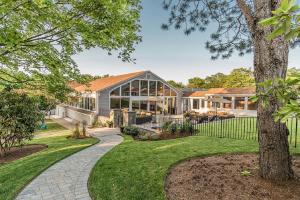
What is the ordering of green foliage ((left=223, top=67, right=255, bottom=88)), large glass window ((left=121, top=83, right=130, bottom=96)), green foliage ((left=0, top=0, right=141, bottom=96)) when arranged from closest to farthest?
green foliage ((left=0, top=0, right=141, bottom=96)) → large glass window ((left=121, top=83, right=130, bottom=96)) → green foliage ((left=223, top=67, right=255, bottom=88))

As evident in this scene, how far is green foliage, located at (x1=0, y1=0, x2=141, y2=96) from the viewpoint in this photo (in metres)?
5.47

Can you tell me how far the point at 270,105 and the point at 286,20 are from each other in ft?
10.3

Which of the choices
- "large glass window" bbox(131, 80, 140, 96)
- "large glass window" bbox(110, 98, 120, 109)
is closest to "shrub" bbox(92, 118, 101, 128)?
"large glass window" bbox(110, 98, 120, 109)

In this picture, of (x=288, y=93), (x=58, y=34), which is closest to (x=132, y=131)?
(x=58, y=34)

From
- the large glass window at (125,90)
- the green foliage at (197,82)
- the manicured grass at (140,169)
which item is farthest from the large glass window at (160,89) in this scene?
the green foliage at (197,82)

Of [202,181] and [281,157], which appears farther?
[202,181]

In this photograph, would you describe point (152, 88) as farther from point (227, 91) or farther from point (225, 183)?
point (225, 183)

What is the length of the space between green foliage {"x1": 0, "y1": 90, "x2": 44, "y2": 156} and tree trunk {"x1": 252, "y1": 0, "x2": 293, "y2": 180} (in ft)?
33.7

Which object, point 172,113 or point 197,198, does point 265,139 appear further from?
point 172,113

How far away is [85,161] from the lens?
290 inches

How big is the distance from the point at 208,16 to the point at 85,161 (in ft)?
23.0

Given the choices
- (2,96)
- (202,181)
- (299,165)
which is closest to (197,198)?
(202,181)

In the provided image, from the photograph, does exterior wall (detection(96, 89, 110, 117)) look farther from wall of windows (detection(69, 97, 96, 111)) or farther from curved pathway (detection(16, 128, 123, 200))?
curved pathway (detection(16, 128, 123, 200))

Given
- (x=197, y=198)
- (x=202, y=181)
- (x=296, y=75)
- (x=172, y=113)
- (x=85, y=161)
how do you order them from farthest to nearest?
1. (x=172, y=113)
2. (x=85, y=161)
3. (x=202, y=181)
4. (x=197, y=198)
5. (x=296, y=75)
